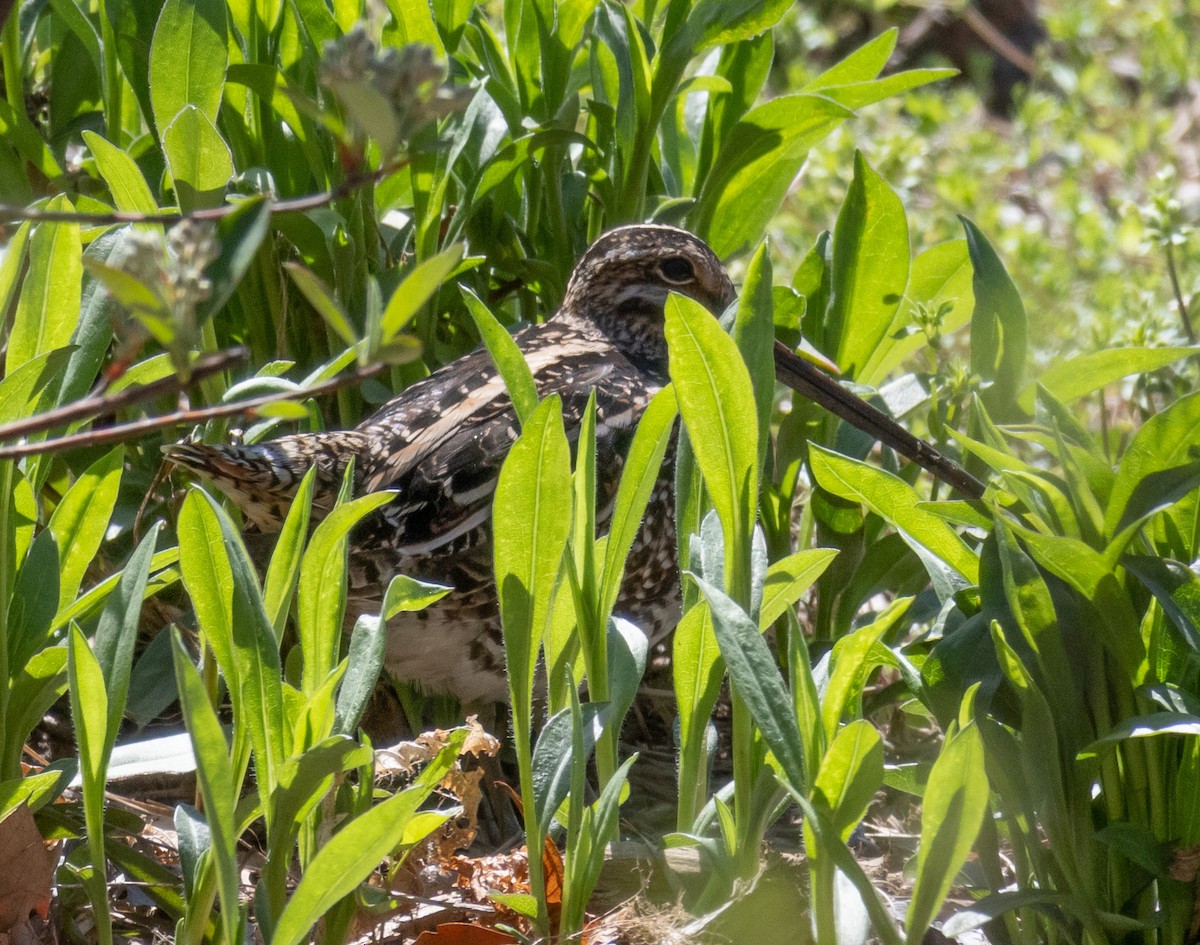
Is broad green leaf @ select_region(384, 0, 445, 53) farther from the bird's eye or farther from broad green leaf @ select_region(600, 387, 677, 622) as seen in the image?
broad green leaf @ select_region(600, 387, 677, 622)

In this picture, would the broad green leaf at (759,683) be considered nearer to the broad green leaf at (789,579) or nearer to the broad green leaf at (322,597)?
the broad green leaf at (789,579)

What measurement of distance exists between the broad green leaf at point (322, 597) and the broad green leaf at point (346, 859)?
1.00 feet

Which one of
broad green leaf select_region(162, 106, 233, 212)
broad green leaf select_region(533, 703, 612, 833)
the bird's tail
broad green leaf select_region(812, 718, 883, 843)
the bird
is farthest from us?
the bird

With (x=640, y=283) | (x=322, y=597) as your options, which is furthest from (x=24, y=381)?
(x=640, y=283)

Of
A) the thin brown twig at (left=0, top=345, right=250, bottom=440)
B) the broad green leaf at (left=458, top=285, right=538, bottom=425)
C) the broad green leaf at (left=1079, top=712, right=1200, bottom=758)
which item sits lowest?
the broad green leaf at (left=1079, top=712, right=1200, bottom=758)

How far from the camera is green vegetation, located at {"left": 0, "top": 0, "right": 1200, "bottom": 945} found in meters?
1.57

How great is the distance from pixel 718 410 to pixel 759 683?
382 millimetres

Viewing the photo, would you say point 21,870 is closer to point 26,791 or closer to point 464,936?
point 26,791

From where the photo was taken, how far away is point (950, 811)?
4.99ft

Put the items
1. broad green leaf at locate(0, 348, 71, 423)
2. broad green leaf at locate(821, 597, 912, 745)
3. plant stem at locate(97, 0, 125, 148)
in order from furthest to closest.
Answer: plant stem at locate(97, 0, 125, 148), broad green leaf at locate(0, 348, 71, 423), broad green leaf at locate(821, 597, 912, 745)

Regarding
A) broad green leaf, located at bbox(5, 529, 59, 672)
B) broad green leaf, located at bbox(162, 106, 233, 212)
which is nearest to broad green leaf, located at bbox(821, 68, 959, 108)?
broad green leaf, located at bbox(162, 106, 233, 212)

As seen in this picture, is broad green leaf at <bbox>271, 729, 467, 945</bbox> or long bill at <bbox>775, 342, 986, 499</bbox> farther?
long bill at <bbox>775, 342, 986, 499</bbox>

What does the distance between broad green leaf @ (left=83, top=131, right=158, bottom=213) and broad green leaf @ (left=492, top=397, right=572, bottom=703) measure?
35.1 inches

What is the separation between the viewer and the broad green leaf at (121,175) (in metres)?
2.19
